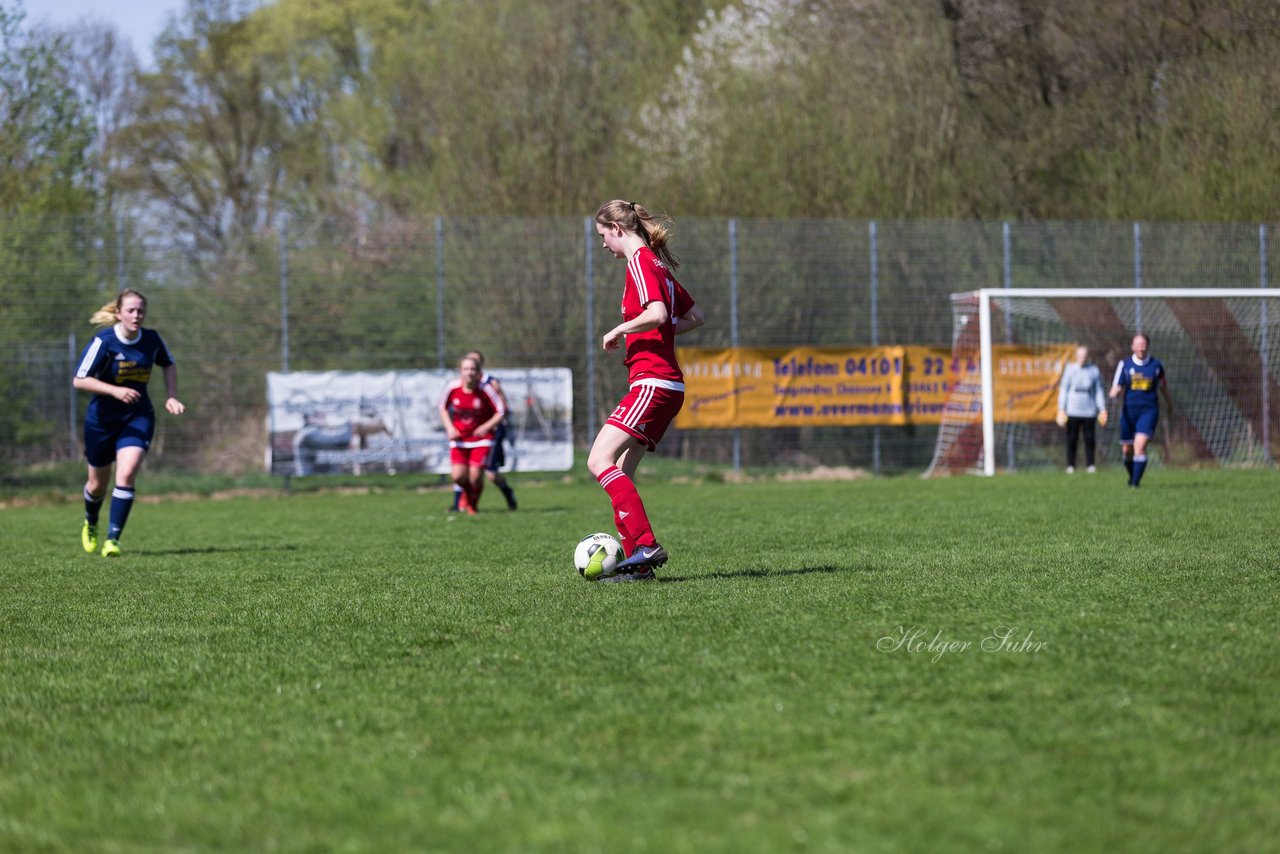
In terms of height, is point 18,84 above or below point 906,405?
above

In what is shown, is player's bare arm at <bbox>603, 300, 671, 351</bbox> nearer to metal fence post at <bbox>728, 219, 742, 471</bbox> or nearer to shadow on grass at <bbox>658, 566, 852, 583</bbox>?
shadow on grass at <bbox>658, 566, 852, 583</bbox>

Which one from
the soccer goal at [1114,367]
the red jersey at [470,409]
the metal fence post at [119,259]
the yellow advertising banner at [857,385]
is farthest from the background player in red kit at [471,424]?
the soccer goal at [1114,367]

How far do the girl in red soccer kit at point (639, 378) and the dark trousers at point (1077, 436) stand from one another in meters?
14.3

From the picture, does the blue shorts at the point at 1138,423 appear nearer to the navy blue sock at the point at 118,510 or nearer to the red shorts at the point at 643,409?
the red shorts at the point at 643,409

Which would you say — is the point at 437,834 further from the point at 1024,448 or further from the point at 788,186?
the point at 788,186

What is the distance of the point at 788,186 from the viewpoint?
25.0m

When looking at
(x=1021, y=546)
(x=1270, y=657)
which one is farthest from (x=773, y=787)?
(x=1021, y=546)

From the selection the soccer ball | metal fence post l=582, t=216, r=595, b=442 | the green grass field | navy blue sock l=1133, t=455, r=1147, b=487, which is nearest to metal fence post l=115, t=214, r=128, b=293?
metal fence post l=582, t=216, r=595, b=442

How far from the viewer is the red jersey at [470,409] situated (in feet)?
48.7

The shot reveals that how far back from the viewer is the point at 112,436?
1057cm

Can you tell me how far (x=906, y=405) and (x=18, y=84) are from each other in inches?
606

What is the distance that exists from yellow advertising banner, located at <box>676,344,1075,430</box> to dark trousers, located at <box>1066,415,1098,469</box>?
1173mm

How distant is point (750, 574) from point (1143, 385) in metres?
9.87

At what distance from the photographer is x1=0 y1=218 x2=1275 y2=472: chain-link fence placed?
2027 cm
